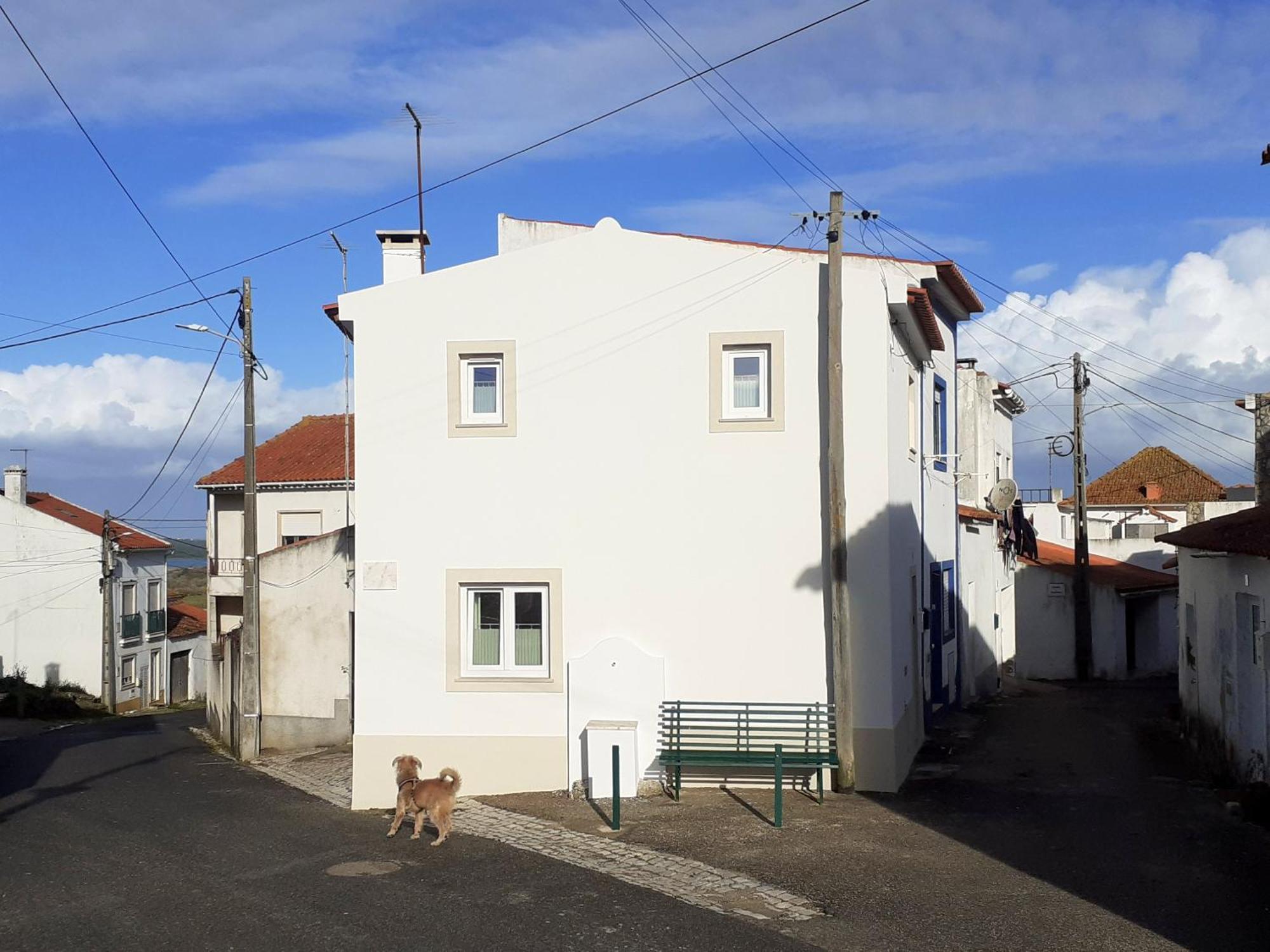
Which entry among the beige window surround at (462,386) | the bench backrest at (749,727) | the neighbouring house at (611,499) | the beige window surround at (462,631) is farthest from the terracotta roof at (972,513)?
the beige window surround at (462,386)

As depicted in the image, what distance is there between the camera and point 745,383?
Result: 13812 millimetres

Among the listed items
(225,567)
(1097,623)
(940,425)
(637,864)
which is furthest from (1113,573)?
(637,864)

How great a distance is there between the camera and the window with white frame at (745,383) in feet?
45.1

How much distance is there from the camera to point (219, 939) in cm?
848

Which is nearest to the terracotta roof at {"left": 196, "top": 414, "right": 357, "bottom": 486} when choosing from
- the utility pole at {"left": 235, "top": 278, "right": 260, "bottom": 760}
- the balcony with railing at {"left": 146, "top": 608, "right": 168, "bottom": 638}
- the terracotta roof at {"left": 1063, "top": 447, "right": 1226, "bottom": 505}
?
the utility pole at {"left": 235, "top": 278, "right": 260, "bottom": 760}

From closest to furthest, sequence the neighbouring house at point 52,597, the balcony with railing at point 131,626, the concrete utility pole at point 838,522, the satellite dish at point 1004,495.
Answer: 1. the concrete utility pole at point 838,522
2. the satellite dish at point 1004,495
3. the neighbouring house at point 52,597
4. the balcony with railing at point 131,626

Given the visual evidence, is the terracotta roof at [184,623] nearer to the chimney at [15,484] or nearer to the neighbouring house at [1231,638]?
the chimney at [15,484]

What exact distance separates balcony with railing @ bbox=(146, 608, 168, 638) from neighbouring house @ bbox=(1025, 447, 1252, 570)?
111ft

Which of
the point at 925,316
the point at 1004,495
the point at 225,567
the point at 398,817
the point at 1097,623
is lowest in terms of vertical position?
the point at 398,817

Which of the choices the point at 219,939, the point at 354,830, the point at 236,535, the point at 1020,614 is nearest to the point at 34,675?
the point at 236,535

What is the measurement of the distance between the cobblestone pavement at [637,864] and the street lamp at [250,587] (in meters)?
4.29

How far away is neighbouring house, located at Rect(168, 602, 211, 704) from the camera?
51875 mm

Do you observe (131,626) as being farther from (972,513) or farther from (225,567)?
(972,513)

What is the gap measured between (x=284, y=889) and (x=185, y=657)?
46691 mm
